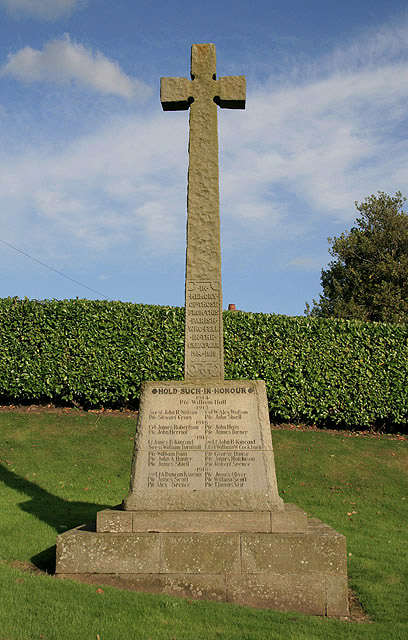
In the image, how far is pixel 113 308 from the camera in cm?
1631

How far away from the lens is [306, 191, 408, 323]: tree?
88.4ft

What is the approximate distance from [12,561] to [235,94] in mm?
6832

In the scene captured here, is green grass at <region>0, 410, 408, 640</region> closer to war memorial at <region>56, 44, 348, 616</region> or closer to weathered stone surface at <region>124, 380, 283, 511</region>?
war memorial at <region>56, 44, 348, 616</region>

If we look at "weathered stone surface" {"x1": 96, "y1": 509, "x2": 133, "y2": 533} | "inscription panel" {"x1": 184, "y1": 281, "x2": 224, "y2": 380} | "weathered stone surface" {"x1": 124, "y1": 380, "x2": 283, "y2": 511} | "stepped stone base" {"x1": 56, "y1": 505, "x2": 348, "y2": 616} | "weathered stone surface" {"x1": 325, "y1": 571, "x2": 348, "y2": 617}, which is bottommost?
"weathered stone surface" {"x1": 325, "y1": 571, "x2": 348, "y2": 617}

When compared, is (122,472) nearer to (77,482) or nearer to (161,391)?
(77,482)

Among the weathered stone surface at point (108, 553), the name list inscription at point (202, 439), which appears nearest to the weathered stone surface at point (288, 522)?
the name list inscription at point (202, 439)

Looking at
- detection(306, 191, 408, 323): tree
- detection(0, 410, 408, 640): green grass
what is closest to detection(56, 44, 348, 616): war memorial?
detection(0, 410, 408, 640): green grass

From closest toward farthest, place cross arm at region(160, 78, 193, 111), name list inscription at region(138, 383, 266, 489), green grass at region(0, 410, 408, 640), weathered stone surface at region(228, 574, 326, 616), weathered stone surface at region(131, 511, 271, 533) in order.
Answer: green grass at region(0, 410, 408, 640) → weathered stone surface at region(228, 574, 326, 616) → weathered stone surface at region(131, 511, 271, 533) → name list inscription at region(138, 383, 266, 489) → cross arm at region(160, 78, 193, 111)

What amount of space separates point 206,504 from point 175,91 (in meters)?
5.52

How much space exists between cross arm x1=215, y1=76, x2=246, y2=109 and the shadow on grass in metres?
6.50

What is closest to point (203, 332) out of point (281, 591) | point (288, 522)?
point (288, 522)

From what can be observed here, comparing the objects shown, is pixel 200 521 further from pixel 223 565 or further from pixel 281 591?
pixel 281 591

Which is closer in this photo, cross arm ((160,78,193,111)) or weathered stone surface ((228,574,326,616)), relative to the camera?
weathered stone surface ((228,574,326,616))

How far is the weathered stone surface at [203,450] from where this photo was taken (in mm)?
6207
